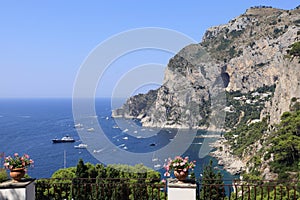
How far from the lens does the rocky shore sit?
132 ft

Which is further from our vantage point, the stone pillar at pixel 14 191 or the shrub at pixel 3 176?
the shrub at pixel 3 176

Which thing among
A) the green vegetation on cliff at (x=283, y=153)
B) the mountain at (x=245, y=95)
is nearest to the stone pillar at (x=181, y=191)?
the mountain at (x=245, y=95)

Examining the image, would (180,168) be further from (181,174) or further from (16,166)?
(16,166)

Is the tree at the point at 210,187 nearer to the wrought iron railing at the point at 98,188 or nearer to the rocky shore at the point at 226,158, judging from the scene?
the wrought iron railing at the point at 98,188

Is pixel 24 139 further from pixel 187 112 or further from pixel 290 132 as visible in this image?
pixel 290 132

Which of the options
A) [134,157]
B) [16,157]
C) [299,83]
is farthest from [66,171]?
[299,83]

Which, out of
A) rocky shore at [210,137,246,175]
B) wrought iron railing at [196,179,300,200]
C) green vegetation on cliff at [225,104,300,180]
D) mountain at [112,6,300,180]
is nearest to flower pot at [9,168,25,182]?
wrought iron railing at [196,179,300,200]

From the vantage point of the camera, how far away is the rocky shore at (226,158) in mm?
40094

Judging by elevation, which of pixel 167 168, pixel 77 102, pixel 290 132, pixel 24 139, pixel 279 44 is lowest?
pixel 24 139

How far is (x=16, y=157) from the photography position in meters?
3.63

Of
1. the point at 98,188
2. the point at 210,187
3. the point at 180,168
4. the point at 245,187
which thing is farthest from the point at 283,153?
the point at 180,168

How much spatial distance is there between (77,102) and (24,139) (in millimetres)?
50226

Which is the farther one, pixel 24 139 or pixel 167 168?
pixel 24 139

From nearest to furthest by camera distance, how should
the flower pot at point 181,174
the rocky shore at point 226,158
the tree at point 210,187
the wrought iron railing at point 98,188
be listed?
the flower pot at point 181,174
the tree at point 210,187
the wrought iron railing at point 98,188
the rocky shore at point 226,158
